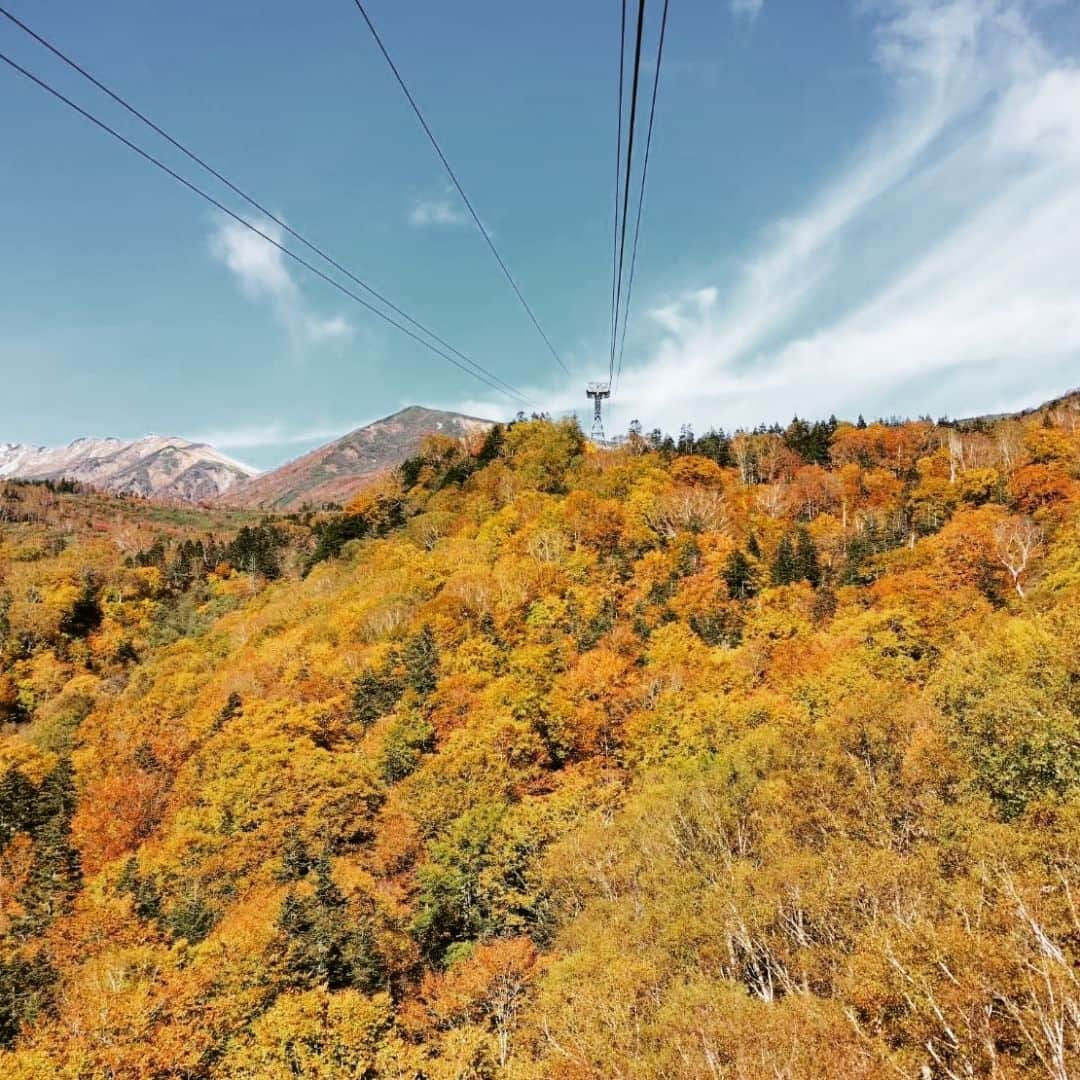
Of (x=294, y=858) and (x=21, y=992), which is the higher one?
(x=294, y=858)

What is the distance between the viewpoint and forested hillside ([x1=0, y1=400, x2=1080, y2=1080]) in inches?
1275

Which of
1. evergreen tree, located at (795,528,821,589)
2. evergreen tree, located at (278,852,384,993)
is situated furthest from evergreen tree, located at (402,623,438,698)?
evergreen tree, located at (795,528,821,589)

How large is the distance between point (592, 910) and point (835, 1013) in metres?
19.1

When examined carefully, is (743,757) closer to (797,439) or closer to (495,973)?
(495,973)

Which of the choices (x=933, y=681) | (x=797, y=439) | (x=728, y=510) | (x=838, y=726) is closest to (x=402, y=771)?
(x=838, y=726)

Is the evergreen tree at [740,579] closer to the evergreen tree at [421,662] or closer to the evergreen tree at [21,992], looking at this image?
the evergreen tree at [421,662]

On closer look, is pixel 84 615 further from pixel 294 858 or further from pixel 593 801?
pixel 593 801

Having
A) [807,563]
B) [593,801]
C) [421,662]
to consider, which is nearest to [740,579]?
Answer: [807,563]

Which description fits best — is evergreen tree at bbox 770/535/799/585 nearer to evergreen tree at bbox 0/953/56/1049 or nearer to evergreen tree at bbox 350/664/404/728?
evergreen tree at bbox 350/664/404/728

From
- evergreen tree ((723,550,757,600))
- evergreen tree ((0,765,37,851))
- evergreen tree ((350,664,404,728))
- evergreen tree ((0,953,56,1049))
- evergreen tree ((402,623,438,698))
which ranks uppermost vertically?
evergreen tree ((723,550,757,600))

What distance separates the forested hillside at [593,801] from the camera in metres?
32.4

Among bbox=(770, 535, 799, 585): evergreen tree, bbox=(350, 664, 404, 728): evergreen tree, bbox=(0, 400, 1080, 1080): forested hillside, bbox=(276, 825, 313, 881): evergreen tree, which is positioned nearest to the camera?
bbox=(0, 400, 1080, 1080): forested hillside

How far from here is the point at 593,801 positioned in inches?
2410

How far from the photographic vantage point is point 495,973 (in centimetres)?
4259
